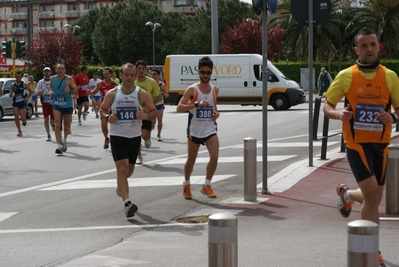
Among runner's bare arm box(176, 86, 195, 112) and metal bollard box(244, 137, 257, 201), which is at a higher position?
runner's bare arm box(176, 86, 195, 112)

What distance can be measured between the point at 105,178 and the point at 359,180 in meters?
6.76

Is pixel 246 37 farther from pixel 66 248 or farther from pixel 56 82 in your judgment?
pixel 66 248

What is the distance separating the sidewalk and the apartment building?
110 metres

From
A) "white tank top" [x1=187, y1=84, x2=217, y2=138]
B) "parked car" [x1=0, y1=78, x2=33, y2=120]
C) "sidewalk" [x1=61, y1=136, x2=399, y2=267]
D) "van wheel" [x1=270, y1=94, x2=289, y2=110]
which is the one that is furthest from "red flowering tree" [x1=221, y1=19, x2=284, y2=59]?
"white tank top" [x1=187, y1=84, x2=217, y2=138]

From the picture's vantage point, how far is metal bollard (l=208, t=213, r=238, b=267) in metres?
4.39

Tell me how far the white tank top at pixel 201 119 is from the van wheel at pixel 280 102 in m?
22.4

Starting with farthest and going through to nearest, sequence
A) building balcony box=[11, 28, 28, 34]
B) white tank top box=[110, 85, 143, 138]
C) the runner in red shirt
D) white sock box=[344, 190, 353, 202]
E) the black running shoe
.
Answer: building balcony box=[11, 28, 28, 34] < the runner in red shirt < white tank top box=[110, 85, 143, 138] < the black running shoe < white sock box=[344, 190, 353, 202]

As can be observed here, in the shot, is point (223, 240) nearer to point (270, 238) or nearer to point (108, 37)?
point (270, 238)

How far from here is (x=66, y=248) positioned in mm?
7551

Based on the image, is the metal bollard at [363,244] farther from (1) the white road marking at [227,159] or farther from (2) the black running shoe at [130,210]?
(1) the white road marking at [227,159]

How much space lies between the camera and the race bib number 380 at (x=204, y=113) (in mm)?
10469

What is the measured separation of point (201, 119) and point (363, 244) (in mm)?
6528

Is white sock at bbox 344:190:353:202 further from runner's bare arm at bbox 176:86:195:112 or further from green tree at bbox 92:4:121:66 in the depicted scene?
green tree at bbox 92:4:121:66

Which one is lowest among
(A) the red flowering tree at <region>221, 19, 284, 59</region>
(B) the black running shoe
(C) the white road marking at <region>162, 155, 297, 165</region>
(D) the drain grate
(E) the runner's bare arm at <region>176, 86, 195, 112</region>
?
(C) the white road marking at <region>162, 155, 297, 165</region>
